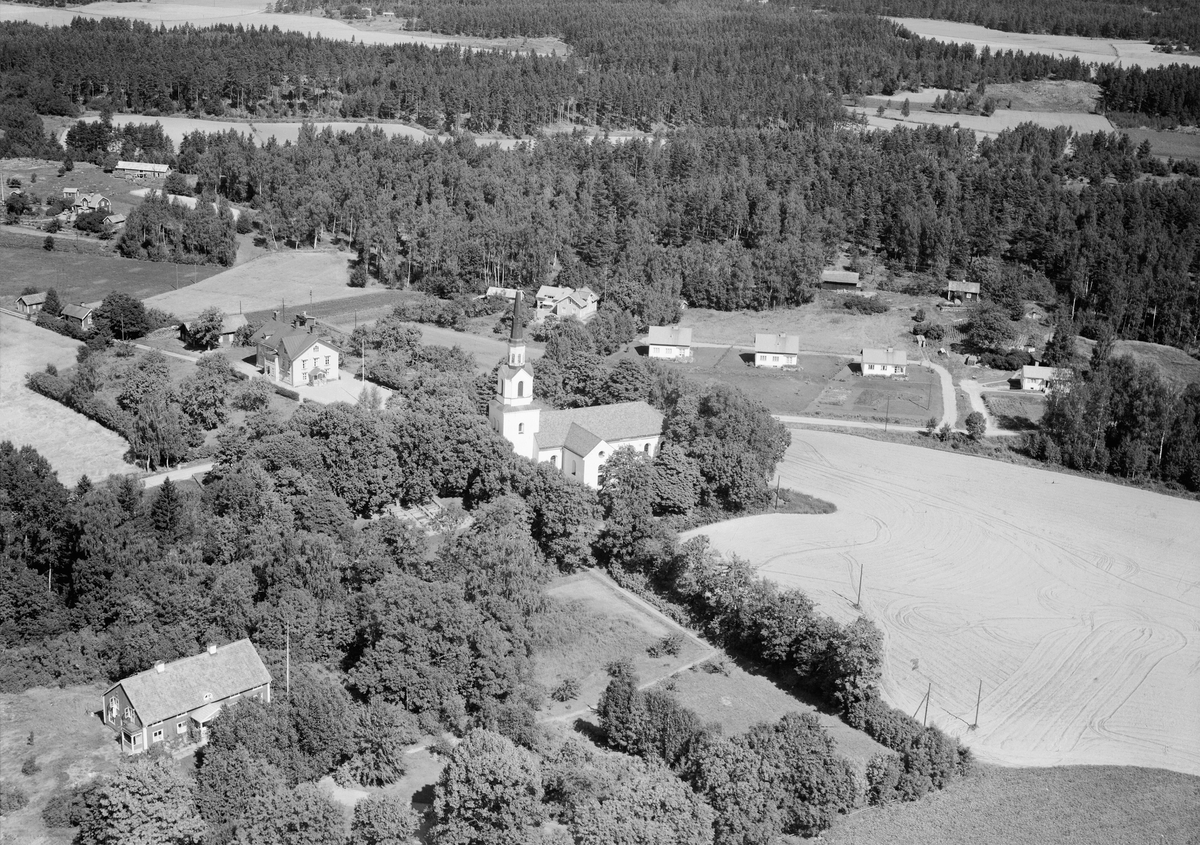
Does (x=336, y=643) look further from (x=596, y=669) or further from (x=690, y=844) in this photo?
(x=690, y=844)

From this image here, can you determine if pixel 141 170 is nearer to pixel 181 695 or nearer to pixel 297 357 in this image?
pixel 297 357

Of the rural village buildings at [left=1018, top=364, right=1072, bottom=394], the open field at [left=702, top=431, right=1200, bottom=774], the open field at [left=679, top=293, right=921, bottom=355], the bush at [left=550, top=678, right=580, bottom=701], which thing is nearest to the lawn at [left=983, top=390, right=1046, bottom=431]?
the rural village buildings at [left=1018, top=364, right=1072, bottom=394]

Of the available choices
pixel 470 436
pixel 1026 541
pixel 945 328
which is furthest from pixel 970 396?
pixel 470 436

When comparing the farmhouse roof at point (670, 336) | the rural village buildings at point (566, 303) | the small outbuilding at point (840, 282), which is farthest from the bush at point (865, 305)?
the rural village buildings at point (566, 303)

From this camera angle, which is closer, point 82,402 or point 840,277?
point 82,402

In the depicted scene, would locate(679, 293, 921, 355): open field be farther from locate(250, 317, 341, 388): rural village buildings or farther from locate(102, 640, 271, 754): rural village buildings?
locate(102, 640, 271, 754): rural village buildings

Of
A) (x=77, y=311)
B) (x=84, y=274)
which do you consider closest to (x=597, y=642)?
(x=77, y=311)
